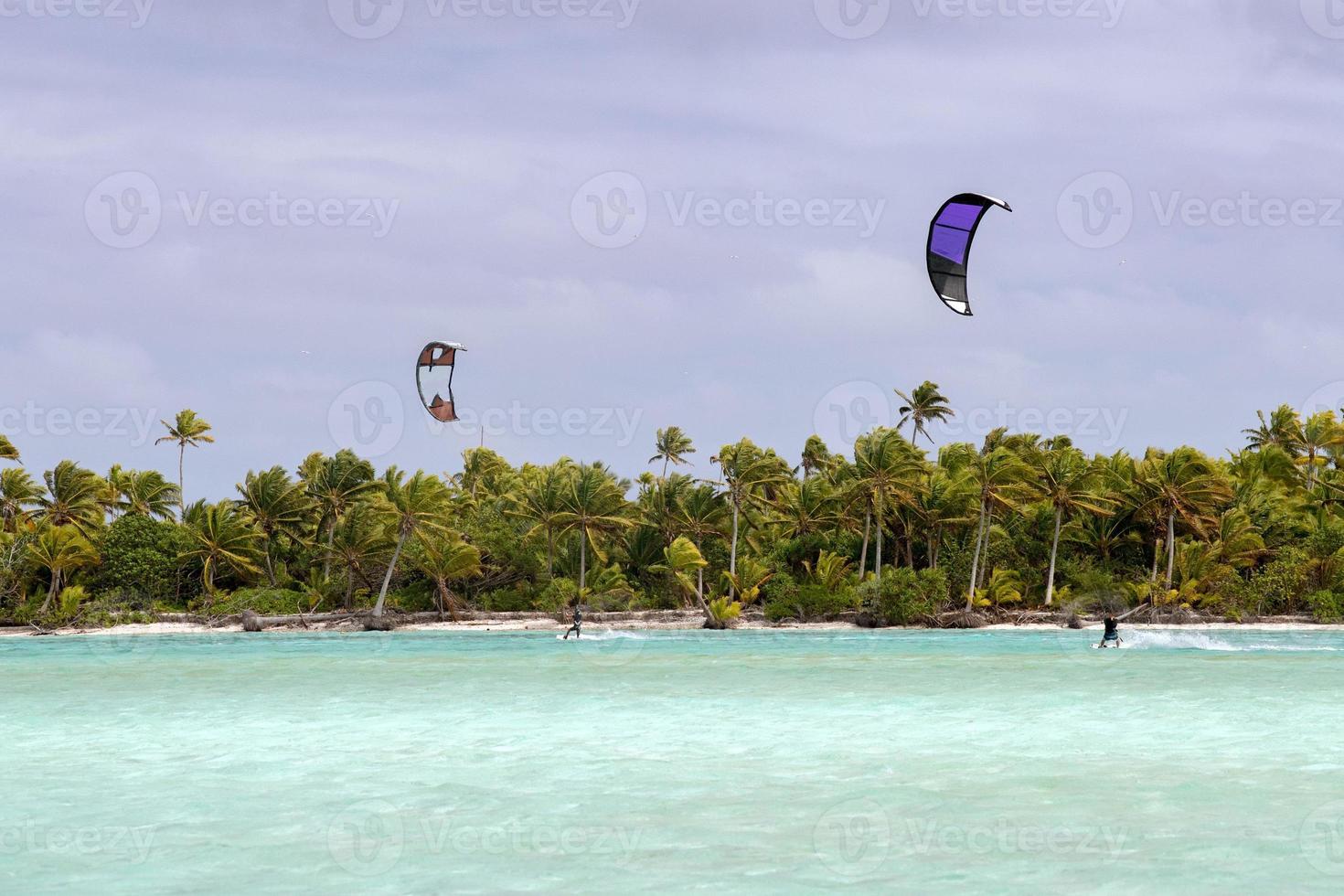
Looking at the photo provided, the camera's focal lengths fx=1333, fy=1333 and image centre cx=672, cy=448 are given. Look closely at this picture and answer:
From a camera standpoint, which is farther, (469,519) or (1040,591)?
(469,519)

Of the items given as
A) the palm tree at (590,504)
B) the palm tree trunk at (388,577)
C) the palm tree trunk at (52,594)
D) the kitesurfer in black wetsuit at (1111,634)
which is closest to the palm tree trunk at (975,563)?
the palm tree at (590,504)

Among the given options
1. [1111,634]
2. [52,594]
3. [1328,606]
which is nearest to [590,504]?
[52,594]

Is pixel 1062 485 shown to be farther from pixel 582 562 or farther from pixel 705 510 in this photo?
pixel 582 562

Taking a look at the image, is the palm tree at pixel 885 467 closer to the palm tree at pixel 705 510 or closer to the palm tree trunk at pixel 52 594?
the palm tree at pixel 705 510

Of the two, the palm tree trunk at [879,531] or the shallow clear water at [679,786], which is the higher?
the palm tree trunk at [879,531]

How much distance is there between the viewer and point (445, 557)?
58.6 m

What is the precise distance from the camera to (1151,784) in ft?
39.1

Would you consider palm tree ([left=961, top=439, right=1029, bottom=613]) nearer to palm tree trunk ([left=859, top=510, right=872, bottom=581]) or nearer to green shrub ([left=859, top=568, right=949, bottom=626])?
green shrub ([left=859, top=568, right=949, bottom=626])

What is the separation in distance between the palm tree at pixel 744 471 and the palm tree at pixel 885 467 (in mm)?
3994

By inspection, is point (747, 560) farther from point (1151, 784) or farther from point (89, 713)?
point (1151, 784)

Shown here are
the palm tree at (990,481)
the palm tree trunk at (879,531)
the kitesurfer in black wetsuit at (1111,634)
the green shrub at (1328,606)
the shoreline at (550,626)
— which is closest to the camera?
the kitesurfer in black wetsuit at (1111,634)

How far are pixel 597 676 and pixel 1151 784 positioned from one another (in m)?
18.0

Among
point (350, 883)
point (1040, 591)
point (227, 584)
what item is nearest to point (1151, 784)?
point (350, 883)

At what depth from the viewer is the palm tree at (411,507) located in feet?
184
